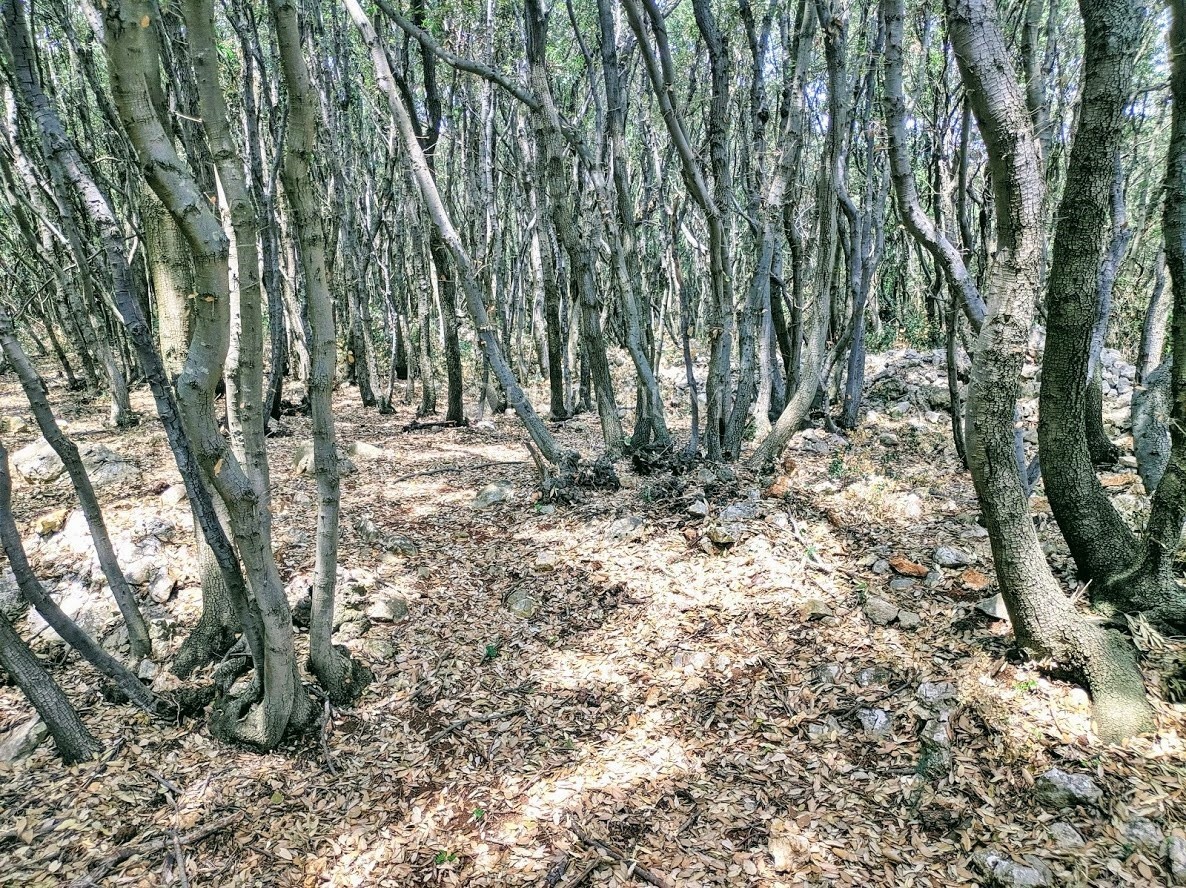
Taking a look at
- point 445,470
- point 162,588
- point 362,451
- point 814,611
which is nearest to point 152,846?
point 162,588

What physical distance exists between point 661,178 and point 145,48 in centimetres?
1071

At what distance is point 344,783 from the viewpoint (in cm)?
360

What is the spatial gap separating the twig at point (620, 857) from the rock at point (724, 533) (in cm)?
298

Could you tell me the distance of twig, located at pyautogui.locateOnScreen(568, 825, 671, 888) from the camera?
9.57 feet

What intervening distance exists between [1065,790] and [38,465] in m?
10.1

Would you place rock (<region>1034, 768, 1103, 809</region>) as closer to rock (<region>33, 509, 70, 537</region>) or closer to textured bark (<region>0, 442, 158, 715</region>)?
textured bark (<region>0, 442, 158, 715</region>)

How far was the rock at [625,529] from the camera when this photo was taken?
20.6 feet

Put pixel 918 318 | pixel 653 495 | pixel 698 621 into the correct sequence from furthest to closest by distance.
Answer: pixel 918 318, pixel 653 495, pixel 698 621

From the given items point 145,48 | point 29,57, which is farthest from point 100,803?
point 29,57

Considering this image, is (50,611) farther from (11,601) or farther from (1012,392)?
(1012,392)

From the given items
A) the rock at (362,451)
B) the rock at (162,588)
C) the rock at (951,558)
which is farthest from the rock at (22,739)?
the rock at (362,451)

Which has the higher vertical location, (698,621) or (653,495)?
(653,495)

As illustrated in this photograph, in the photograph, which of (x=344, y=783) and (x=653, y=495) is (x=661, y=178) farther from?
(x=344, y=783)

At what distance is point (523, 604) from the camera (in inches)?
211
